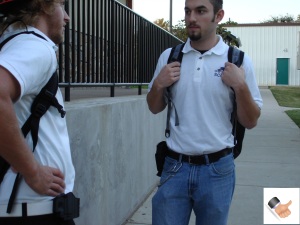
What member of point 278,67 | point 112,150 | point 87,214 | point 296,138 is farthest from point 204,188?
point 278,67

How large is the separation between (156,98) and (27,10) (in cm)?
124

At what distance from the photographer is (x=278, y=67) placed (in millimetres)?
44969

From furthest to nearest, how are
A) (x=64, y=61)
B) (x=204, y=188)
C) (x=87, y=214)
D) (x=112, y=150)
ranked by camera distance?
(x=112, y=150)
(x=64, y=61)
(x=87, y=214)
(x=204, y=188)

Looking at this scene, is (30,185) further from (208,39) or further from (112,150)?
(112,150)

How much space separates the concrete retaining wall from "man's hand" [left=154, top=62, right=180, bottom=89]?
69 cm

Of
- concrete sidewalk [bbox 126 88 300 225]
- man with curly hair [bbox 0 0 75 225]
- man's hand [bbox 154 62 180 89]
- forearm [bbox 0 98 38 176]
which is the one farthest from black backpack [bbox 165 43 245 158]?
concrete sidewalk [bbox 126 88 300 225]

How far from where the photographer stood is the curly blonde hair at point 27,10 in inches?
77.9

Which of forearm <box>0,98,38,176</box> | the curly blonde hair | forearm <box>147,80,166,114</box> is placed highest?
the curly blonde hair

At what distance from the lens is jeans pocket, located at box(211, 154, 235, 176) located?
2.90m

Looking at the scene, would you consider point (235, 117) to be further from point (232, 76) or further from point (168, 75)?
point (168, 75)

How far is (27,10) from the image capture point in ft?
6.54

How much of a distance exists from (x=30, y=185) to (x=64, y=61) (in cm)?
233

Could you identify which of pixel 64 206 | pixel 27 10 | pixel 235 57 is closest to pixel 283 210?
pixel 235 57

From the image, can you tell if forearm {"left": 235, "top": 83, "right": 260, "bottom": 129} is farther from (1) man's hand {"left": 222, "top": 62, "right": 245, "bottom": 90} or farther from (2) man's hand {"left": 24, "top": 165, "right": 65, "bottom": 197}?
(2) man's hand {"left": 24, "top": 165, "right": 65, "bottom": 197}
